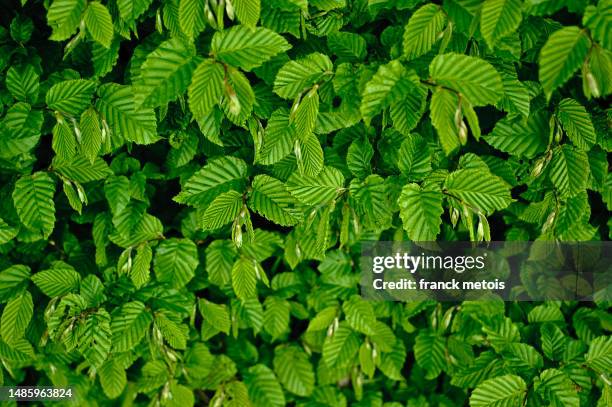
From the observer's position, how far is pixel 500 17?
133 cm

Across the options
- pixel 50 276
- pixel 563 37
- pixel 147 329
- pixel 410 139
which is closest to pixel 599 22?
pixel 563 37

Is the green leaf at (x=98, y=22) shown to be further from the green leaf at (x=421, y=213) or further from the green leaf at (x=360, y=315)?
the green leaf at (x=360, y=315)

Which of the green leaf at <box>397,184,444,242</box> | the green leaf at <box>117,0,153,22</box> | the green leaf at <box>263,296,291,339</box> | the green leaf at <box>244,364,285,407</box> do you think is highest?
the green leaf at <box>117,0,153,22</box>

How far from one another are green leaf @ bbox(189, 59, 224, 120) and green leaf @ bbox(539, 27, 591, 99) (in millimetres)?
775

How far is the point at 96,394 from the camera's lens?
7.39ft

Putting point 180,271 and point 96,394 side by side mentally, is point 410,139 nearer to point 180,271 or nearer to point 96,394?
point 180,271

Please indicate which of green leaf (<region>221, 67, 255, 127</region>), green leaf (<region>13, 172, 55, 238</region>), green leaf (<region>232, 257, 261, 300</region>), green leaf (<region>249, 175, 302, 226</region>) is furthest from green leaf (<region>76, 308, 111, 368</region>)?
green leaf (<region>221, 67, 255, 127</region>)

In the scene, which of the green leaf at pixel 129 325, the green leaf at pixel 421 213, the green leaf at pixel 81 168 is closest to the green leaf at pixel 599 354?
the green leaf at pixel 421 213

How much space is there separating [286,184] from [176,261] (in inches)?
19.7

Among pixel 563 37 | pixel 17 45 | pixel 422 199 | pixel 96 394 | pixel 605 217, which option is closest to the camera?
pixel 563 37

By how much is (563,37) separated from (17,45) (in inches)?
61.5

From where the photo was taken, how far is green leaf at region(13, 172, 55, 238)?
5.52ft

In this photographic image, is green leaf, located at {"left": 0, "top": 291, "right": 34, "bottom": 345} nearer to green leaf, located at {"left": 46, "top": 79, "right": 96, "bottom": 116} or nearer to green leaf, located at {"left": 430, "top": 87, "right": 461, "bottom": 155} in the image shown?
green leaf, located at {"left": 46, "top": 79, "right": 96, "bottom": 116}

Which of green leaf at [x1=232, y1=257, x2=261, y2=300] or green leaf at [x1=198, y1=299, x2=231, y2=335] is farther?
green leaf at [x1=198, y1=299, x2=231, y2=335]
